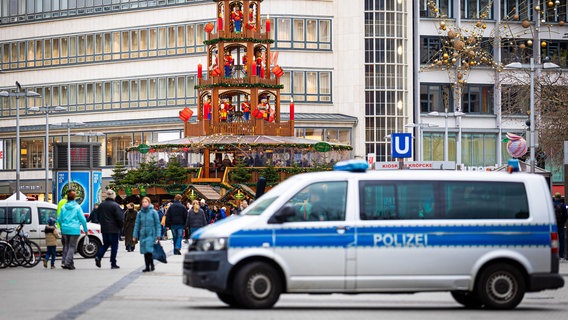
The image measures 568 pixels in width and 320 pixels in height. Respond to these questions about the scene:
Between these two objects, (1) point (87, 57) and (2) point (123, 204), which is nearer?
(2) point (123, 204)

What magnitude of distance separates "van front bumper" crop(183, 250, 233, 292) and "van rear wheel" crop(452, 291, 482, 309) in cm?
348

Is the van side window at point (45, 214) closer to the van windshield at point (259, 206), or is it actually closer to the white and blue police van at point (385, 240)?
the white and blue police van at point (385, 240)

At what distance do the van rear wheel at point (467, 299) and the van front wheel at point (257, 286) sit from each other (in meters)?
2.80

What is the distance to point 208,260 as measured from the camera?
1864 centimetres

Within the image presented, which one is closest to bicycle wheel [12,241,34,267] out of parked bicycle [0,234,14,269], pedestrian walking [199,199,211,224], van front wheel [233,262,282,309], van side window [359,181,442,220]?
parked bicycle [0,234,14,269]

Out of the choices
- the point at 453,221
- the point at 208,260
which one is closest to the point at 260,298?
the point at 208,260

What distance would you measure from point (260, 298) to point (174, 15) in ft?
242

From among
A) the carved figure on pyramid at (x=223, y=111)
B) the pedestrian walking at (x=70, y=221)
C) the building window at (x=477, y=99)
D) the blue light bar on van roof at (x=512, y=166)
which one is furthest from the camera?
the building window at (x=477, y=99)

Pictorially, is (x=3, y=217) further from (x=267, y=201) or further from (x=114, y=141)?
(x=114, y=141)

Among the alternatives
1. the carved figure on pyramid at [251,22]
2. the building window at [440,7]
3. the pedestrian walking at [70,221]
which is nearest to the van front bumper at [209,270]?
the pedestrian walking at [70,221]

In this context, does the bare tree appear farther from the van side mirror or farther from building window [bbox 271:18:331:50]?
building window [bbox 271:18:331:50]

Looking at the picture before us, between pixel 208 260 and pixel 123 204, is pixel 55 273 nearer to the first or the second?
pixel 208 260

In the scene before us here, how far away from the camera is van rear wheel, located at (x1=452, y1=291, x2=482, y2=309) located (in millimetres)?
19391

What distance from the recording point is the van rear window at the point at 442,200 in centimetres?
1894
